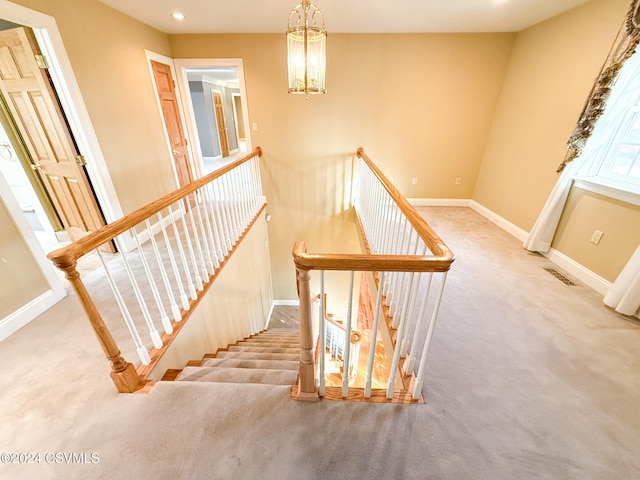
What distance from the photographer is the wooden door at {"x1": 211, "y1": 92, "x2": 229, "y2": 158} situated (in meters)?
7.72

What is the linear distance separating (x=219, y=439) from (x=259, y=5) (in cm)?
367

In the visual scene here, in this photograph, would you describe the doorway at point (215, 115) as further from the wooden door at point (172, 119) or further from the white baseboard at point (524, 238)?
the white baseboard at point (524, 238)

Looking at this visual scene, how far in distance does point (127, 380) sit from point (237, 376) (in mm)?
597

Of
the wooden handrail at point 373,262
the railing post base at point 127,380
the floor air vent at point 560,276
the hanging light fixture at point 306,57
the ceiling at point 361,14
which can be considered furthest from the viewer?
the ceiling at point 361,14

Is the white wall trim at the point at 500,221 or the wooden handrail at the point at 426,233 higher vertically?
the wooden handrail at the point at 426,233

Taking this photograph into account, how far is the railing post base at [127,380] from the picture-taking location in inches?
51.2

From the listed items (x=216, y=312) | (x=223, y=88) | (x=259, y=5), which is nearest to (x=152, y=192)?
(x=216, y=312)

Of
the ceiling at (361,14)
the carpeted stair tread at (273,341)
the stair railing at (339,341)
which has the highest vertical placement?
the ceiling at (361,14)

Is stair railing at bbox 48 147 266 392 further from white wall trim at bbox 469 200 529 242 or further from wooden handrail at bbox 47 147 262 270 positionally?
white wall trim at bbox 469 200 529 242

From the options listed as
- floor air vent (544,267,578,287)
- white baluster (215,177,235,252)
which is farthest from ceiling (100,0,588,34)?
floor air vent (544,267,578,287)

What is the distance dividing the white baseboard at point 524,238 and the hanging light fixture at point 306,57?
2.77m

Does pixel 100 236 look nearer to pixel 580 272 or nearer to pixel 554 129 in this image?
pixel 580 272

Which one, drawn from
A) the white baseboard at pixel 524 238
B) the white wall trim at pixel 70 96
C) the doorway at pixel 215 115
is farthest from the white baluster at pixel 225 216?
the white baseboard at pixel 524 238

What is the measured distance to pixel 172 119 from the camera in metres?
3.70
